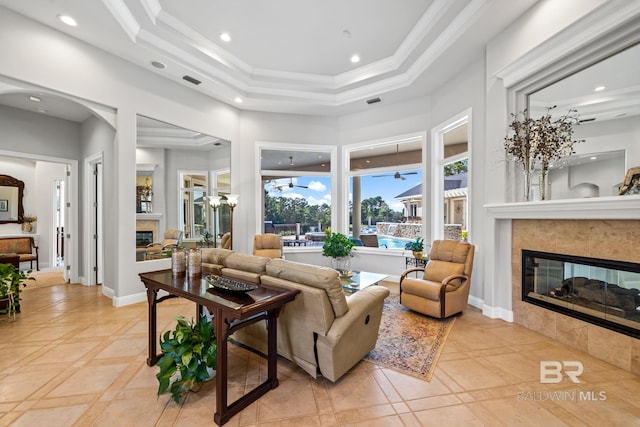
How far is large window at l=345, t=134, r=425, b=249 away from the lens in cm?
555

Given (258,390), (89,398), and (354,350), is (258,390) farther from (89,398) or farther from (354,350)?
(89,398)

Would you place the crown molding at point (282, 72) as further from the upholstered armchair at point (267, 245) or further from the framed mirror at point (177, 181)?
the upholstered armchair at point (267, 245)

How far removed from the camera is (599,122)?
2.77m

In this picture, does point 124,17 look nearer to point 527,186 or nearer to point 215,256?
point 215,256

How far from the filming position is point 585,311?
108 inches

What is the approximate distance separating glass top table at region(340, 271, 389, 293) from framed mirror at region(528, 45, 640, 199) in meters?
2.38

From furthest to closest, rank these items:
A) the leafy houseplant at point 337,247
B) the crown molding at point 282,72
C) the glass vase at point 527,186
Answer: the leafy houseplant at point 337,247, the crown molding at point 282,72, the glass vase at point 527,186

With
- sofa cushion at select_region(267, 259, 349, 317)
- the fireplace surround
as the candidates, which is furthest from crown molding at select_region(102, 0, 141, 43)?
the fireplace surround

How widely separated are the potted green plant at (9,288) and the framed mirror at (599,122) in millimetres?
6464

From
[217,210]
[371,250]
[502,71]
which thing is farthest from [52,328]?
[502,71]

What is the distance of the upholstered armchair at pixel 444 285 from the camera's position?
354cm

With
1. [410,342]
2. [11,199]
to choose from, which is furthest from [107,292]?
[410,342]

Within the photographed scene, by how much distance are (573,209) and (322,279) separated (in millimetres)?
2521

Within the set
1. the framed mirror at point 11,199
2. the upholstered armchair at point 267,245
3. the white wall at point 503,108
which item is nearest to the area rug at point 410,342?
the white wall at point 503,108
